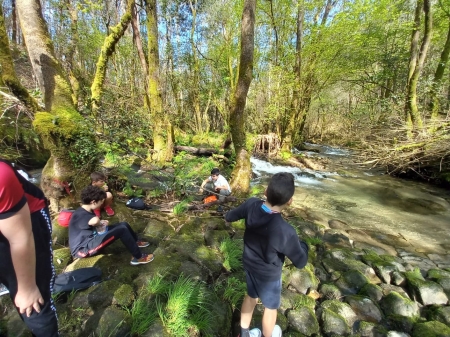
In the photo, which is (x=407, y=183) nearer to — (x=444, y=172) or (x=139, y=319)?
(x=444, y=172)

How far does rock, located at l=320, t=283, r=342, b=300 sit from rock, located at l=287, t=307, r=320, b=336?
63 cm

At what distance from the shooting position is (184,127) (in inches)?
692

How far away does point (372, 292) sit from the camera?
11.3 feet

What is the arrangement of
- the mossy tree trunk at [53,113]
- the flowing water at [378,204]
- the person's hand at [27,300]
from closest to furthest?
1. the person's hand at [27,300]
2. the mossy tree trunk at [53,113]
3. the flowing water at [378,204]

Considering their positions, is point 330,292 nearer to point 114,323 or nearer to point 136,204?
point 114,323

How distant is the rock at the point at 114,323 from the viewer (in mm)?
2021

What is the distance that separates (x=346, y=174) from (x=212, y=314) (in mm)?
11235

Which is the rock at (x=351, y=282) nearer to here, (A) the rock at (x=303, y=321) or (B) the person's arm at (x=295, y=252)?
(A) the rock at (x=303, y=321)

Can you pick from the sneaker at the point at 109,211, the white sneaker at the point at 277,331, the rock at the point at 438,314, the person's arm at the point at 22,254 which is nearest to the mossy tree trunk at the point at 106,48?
the sneaker at the point at 109,211

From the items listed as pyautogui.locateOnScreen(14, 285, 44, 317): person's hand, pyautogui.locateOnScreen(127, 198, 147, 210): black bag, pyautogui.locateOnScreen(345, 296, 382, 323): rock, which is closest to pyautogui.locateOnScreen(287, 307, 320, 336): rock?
pyautogui.locateOnScreen(345, 296, 382, 323): rock

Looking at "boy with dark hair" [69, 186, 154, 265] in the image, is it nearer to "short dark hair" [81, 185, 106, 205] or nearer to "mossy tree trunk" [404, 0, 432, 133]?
"short dark hair" [81, 185, 106, 205]

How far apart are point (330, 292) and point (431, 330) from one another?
1.13 meters

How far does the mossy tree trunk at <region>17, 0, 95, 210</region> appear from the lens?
3711 millimetres

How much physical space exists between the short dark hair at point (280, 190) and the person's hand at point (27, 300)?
176 centimetres
